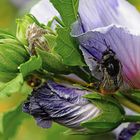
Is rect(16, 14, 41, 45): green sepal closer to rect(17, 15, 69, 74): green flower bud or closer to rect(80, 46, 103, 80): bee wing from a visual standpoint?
rect(17, 15, 69, 74): green flower bud

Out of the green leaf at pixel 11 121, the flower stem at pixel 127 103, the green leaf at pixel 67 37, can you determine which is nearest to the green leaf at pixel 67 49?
the green leaf at pixel 67 37

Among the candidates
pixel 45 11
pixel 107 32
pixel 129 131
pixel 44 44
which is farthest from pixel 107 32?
pixel 129 131

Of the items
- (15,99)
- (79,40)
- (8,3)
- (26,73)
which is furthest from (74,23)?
(8,3)

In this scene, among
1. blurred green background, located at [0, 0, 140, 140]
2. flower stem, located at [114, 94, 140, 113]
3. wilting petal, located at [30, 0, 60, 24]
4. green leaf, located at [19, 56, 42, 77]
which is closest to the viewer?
green leaf, located at [19, 56, 42, 77]

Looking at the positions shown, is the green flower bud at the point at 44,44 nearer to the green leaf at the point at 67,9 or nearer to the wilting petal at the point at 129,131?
the green leaf at the point at 67,9

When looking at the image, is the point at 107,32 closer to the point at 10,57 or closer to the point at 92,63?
the point at 92,63

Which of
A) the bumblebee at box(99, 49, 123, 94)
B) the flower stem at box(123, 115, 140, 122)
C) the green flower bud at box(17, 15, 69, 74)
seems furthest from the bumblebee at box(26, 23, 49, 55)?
the flower stem at box(123, 115, 140, 122)

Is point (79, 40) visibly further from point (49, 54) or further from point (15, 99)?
point (15, 99)
